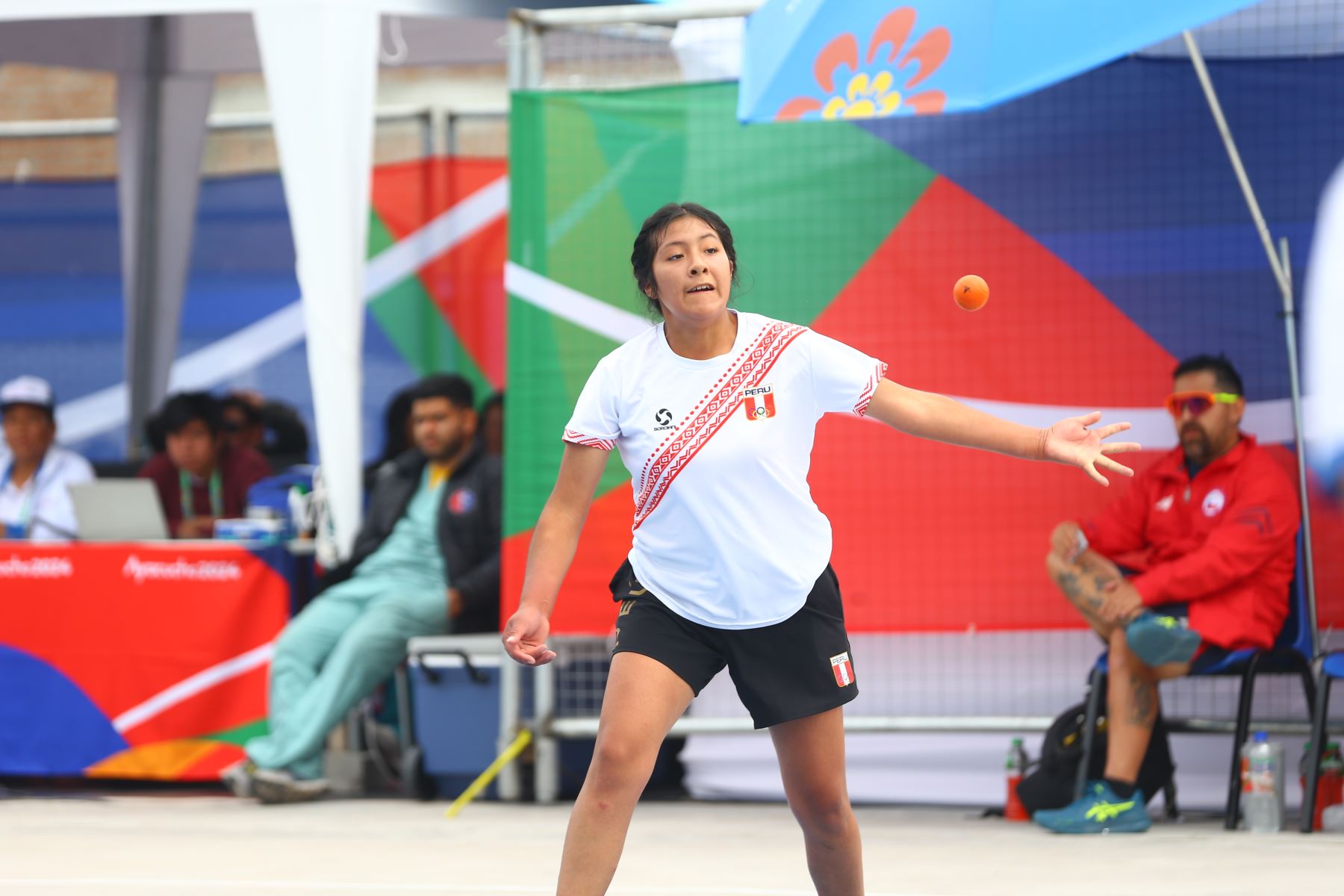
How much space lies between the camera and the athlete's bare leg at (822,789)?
12.6 feet

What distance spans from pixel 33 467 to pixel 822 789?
629cm

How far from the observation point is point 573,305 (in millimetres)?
7066

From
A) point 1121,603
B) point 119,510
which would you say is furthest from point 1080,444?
point 119,510

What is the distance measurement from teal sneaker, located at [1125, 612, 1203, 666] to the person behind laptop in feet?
14.9

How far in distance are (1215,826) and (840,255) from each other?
8.44ft

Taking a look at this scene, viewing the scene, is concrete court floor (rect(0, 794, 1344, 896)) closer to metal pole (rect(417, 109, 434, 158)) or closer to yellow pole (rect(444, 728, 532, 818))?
yellow pole (rect(444, 728, 532, 818))

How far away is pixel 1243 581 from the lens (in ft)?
20.6

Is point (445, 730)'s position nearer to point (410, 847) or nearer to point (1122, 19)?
point (410, 847)

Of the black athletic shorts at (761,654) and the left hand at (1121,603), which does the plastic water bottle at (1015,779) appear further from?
the black athletic shorts at (761,654)

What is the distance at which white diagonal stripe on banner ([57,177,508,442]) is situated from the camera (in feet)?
36.2

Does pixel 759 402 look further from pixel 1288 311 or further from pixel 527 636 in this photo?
pixel 1288 311

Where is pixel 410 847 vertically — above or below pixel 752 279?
below

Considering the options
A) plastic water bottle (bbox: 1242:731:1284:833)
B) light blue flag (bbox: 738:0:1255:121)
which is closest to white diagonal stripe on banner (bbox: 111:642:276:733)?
light blue flag (bbox: 738:0:1255:121)

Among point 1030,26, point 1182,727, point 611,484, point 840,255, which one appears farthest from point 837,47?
point 1182,727
